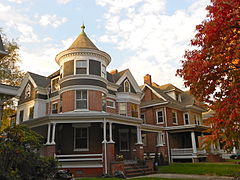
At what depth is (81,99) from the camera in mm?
20297

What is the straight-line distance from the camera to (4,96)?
1399cm

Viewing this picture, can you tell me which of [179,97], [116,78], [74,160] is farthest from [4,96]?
[179,97]

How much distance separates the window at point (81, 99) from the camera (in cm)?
2017

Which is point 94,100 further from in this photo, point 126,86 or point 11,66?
point 11,66

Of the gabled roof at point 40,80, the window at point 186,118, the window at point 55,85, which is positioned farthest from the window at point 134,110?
the gabled roof at point 40,80

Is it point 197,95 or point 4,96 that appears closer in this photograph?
point 197,95

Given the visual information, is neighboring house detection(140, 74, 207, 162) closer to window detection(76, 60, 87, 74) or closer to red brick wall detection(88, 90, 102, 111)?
red brick wall detection(88, 90, 102, 111)

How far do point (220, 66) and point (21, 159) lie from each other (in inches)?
326

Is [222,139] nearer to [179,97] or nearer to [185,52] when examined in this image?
[185,52]

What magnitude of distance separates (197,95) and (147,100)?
21371mm

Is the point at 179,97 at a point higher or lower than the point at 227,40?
higher

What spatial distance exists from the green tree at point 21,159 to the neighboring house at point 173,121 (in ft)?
56.4

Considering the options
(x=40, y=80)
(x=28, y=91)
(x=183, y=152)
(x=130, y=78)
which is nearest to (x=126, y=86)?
A: (x=130, y=78)

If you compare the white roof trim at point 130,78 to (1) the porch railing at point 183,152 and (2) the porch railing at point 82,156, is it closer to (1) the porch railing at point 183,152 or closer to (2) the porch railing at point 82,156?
(1) the porch railing at point 183,152
